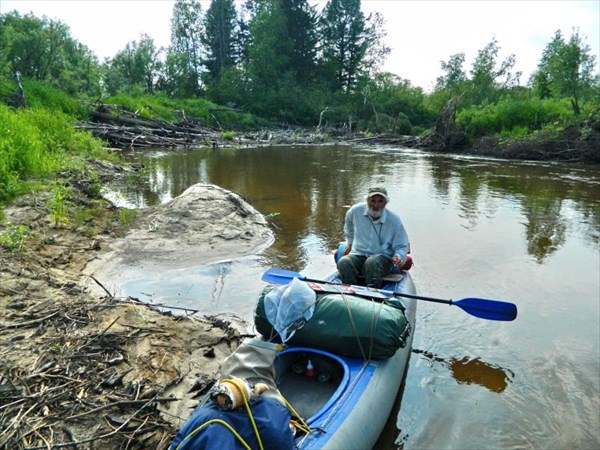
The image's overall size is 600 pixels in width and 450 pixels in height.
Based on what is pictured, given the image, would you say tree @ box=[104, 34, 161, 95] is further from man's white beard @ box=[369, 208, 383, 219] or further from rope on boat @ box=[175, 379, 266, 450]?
rope on boat @ box=[175, 379, 266, 450]

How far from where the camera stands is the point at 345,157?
20.5 meters

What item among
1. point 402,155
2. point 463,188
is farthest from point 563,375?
point 402,155

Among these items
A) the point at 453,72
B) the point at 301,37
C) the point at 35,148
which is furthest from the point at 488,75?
the point at 35,148

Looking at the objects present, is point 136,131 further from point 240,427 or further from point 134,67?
point 134,67

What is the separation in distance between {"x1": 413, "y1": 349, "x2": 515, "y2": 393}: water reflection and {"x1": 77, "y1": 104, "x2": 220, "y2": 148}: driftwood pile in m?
17.0

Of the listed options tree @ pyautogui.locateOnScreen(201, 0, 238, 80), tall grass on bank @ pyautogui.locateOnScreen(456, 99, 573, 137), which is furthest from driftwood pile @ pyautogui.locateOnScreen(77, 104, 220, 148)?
tree @ pyautogui.locateOnScreen(201, 0, 238, 80)

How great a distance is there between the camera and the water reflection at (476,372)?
425 centimetres

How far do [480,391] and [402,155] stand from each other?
18801 millimetres

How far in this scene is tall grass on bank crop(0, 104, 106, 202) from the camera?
764cm

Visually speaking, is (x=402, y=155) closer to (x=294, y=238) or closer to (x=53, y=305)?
(x=294, y=238)

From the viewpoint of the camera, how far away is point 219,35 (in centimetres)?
4512

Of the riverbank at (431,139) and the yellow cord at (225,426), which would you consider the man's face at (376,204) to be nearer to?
the yellow cord at (225,426)

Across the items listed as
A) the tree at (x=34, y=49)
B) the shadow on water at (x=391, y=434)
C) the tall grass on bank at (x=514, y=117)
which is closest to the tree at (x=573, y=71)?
the tall grass on bank at (x=514, y=117)

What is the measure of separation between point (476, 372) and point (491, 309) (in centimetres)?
66
